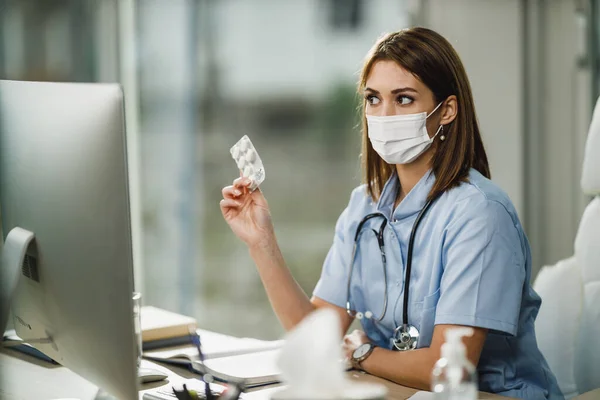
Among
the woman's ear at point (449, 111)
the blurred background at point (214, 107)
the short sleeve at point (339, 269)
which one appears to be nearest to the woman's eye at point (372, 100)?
the woman's ear at point (449, 111)

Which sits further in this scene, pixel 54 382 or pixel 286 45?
pixel 286 45

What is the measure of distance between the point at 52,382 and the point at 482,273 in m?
0.81

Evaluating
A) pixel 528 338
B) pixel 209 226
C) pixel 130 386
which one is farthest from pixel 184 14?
pixel 130 386

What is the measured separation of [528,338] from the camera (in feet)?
5.31

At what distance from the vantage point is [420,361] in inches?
58.5

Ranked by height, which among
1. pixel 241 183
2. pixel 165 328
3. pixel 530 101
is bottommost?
pixel 165 328

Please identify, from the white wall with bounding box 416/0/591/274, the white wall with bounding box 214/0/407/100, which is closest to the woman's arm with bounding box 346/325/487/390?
the white wall with bounding box 416/0/591/274

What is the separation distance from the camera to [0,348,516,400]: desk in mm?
1375

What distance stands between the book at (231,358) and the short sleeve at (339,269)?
0.19m

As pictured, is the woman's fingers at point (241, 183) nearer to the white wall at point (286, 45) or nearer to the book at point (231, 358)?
the book at point (231, 358)

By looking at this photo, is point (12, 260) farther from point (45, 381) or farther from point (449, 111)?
point (449, 111)

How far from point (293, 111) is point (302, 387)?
129 inches

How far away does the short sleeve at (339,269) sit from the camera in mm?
1853

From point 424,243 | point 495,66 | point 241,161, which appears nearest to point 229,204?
point 241,161
